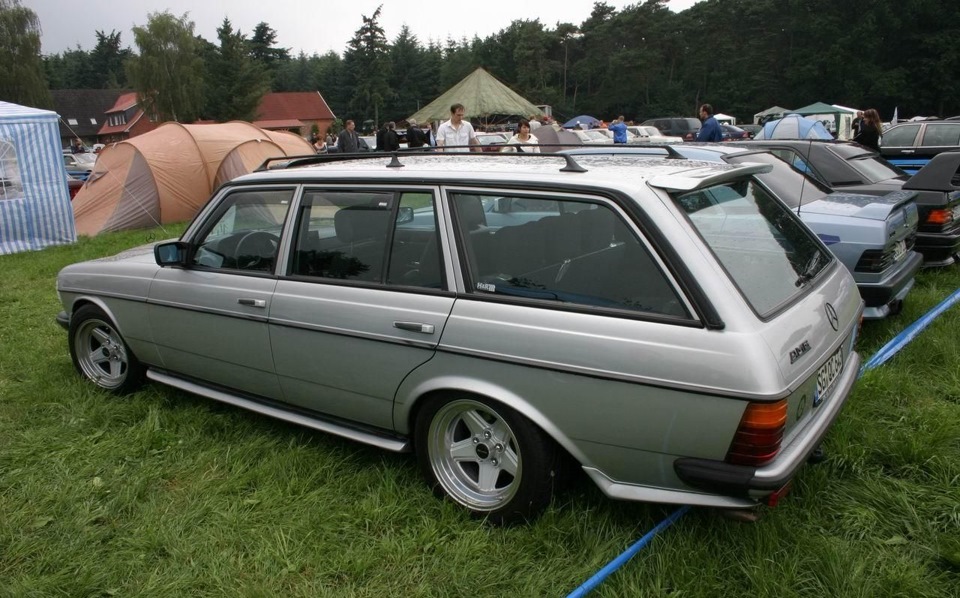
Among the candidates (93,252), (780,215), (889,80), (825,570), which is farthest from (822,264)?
(889,80)

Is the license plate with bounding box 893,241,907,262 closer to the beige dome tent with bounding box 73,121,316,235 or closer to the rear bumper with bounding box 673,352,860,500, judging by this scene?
the rear bumper with bounding box 673,352,860,500

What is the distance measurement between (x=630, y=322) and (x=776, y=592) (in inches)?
43.1

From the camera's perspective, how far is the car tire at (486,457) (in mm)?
2715

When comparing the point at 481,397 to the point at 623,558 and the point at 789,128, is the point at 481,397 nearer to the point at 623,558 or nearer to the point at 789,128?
the point at 623,558

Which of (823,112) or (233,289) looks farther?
(823,112)

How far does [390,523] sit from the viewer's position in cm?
301

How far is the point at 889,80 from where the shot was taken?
5128 centimetres

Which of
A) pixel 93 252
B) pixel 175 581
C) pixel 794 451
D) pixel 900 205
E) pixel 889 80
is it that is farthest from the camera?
pixel 889 80

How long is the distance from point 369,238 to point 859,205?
3858 mm

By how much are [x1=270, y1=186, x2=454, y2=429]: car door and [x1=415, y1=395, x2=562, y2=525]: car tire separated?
0.79 ft

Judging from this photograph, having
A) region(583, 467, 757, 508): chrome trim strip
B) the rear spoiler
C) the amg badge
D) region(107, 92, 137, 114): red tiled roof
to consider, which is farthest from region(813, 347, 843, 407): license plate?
region(107, 92, 137, 114): red tiled roof

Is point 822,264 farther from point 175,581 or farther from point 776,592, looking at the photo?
point 175,581

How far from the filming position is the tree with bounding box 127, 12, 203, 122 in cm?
5209

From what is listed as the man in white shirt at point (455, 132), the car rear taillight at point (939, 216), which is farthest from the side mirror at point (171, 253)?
the man in white shirt at point (455, 132)
